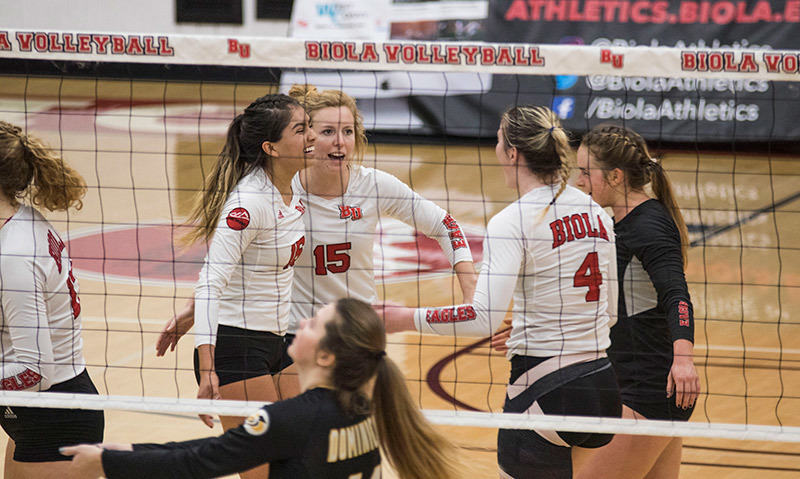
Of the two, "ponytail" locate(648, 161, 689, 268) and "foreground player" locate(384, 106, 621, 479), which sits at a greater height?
"ponytail" locate(648, 161, 689, 268)

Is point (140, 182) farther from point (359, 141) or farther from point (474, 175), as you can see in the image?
point (359, 141)

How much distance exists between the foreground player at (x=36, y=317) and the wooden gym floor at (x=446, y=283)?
1.85 feet

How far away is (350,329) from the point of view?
2.53 m

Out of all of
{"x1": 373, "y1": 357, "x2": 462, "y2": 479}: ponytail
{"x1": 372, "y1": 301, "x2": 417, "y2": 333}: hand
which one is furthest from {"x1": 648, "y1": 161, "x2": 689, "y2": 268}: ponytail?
{"x1": 373, "y1": 357, "x2": 462, "y2": 479}: ponytail

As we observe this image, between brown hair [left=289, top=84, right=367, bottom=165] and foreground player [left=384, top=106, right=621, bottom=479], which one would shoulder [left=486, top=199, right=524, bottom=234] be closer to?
foreground player [left=384, top=106, right=621, bottom=479]

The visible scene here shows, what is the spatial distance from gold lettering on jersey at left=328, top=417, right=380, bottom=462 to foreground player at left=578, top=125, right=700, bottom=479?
1.36m

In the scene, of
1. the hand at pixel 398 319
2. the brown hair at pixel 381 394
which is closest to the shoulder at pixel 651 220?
the hand at pixel 398 319

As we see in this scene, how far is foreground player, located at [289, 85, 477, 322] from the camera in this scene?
12.5 feet

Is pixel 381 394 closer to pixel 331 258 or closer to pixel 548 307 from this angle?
pixel 548 307

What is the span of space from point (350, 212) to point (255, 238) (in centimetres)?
51

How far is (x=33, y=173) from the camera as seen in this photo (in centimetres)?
334

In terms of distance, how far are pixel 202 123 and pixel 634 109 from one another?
668 cm

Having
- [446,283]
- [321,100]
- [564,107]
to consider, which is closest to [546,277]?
[321,100]

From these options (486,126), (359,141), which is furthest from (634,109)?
(359,141)
